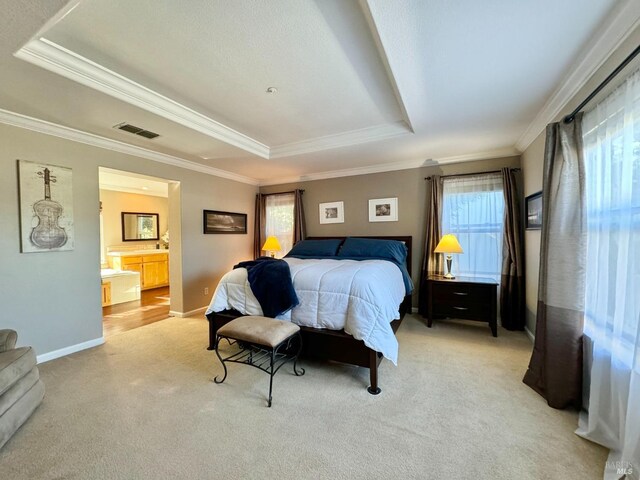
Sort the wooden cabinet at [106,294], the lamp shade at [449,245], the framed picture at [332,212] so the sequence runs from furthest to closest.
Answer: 1. the framed picture at [332,212]
2. the wooden cabinet at [106,294]
3. the lamp shade at [449,245]

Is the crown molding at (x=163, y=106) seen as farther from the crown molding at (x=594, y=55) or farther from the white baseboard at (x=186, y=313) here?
the white baseboard at (x=186, y=313)

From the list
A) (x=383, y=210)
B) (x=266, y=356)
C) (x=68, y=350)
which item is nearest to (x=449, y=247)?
(x=383, y=210)

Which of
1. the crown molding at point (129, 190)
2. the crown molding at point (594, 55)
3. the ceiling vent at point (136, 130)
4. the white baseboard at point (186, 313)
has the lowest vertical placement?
the white baseboard at point (186, 313)

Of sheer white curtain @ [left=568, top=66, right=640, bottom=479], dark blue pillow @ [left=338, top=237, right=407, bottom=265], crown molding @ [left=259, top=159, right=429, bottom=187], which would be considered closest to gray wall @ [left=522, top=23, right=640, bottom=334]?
sheer white curtain @ [left=568, top=66, right=640, bottom=479]

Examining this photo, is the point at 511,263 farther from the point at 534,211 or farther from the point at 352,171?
the point at 352,171

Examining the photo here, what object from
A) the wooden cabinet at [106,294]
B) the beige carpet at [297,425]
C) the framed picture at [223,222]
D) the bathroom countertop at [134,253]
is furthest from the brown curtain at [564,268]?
the bathroom countertop at [134,253]

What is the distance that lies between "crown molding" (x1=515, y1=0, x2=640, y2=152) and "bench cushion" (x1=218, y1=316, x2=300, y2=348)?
280 centimetres

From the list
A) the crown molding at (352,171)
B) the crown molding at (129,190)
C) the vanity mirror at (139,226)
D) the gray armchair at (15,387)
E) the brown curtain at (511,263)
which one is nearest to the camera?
the gray armchair at (15,387)

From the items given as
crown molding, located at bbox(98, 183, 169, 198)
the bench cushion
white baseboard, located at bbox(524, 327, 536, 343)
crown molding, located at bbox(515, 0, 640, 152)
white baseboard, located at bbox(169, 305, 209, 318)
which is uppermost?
crown molding, located at bbox(515, 0, 640, 152)

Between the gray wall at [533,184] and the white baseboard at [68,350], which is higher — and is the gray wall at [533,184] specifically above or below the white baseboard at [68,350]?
above

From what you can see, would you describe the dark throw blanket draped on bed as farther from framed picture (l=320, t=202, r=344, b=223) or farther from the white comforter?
framed picture (l=320, t=202, r=344, b=223)

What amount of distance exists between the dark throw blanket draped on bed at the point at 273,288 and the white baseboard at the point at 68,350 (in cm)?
207

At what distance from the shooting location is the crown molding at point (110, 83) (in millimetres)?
1728

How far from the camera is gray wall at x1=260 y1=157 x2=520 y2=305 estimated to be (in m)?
4.11
